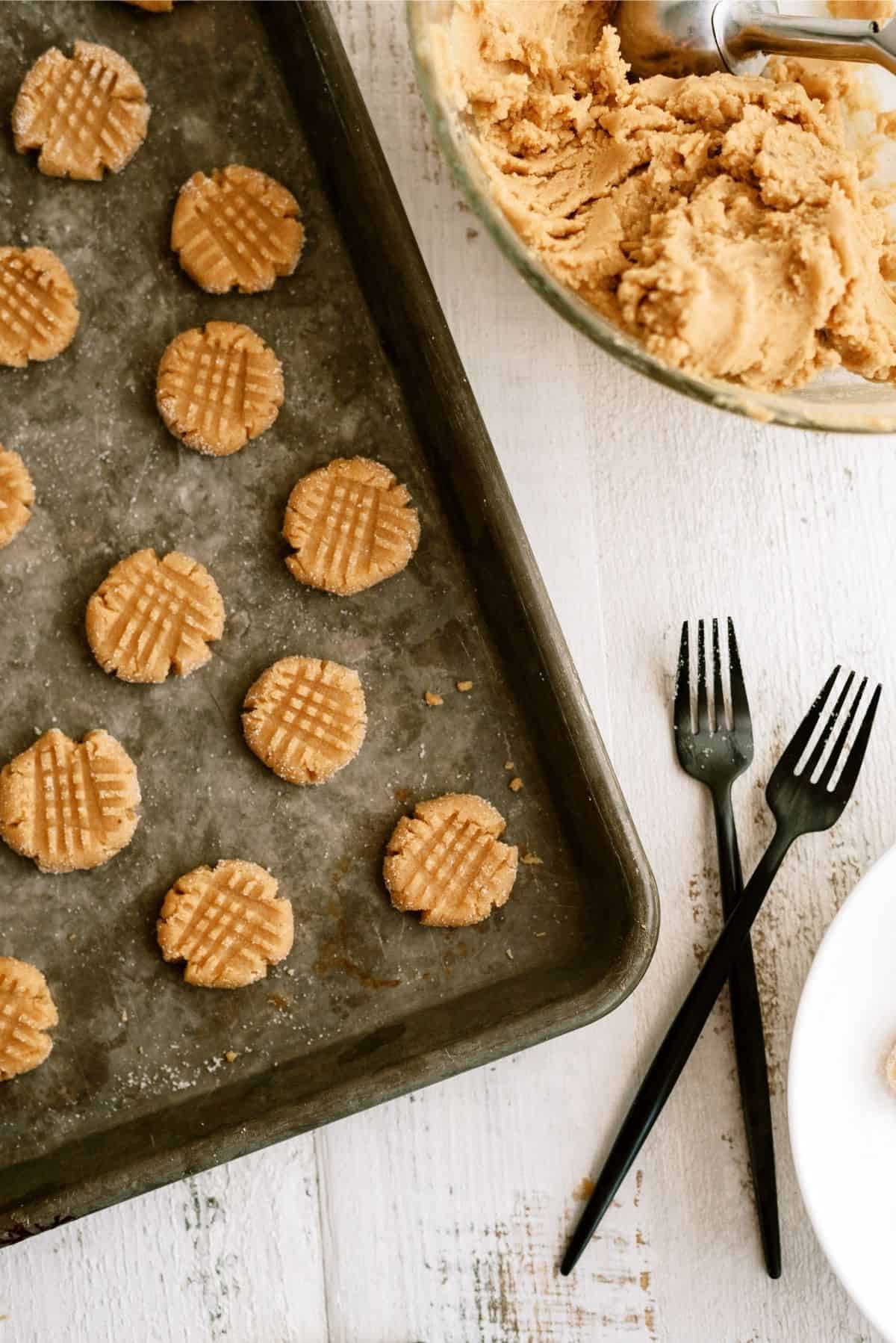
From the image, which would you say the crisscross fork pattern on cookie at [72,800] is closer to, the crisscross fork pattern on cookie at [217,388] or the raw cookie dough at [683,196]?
the crisscross fork pattern on cookie at [217,388]

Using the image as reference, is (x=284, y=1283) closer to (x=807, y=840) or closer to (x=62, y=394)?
(x=807, y=840)

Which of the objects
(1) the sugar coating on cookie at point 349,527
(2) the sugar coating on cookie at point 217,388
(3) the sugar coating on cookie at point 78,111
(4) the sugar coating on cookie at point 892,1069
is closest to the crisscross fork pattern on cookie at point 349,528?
(1) the sugar coating on cookie at point 349,527

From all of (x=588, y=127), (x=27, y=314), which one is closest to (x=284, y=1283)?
(x=27, y=314)

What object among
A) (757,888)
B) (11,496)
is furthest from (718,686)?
(11,496)

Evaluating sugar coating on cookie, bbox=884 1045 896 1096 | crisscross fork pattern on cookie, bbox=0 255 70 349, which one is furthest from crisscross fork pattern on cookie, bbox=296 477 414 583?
sugar coating on cookie, bbox=884 1045 896 1096

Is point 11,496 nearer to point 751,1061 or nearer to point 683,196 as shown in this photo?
point 683,196

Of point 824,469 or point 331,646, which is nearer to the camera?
point 331,646
